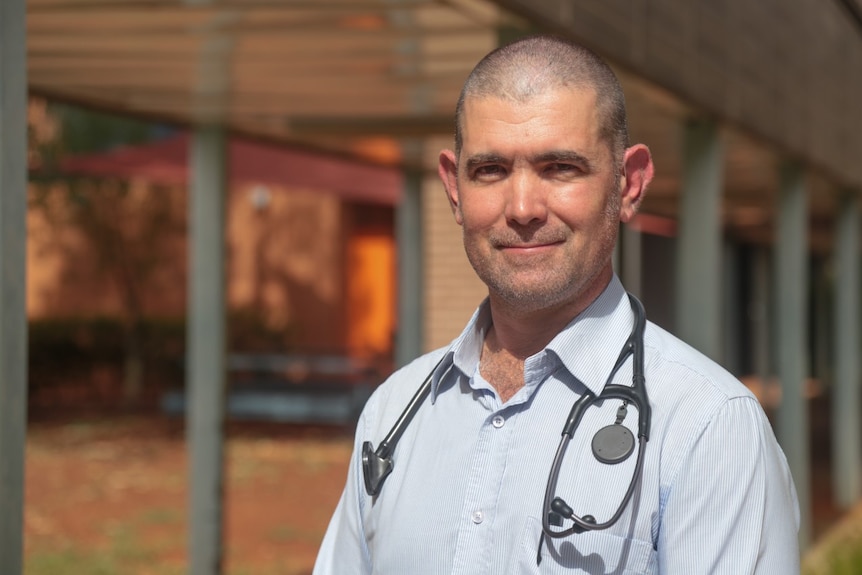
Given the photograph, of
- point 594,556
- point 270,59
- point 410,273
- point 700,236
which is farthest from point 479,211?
point 410,273

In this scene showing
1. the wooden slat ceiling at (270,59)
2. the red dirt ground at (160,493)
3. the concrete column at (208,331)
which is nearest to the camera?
the wooden slat ceiling at (270,59)

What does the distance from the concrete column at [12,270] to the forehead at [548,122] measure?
1.21 metres

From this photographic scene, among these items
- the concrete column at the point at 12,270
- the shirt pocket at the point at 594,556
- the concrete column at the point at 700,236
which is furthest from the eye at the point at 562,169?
the concrete column at the point at 700,236

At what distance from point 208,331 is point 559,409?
5319 millimetres

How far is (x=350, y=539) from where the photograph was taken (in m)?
2.28

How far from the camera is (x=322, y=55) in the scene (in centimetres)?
527

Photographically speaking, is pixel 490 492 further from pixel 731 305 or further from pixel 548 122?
pixel 731 305

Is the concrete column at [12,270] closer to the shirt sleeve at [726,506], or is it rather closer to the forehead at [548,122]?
the forehead at [548,122]

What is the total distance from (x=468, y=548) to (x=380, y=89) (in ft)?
14.6

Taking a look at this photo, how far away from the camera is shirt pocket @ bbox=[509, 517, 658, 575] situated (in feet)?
5.95

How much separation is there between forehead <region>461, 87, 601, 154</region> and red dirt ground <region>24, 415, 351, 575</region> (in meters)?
6.32

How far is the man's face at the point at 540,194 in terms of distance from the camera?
1.97 meters

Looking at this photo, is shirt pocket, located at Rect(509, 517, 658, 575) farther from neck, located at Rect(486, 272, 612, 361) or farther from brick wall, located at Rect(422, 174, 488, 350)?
brick wall, located at Rect(422, 174, 488, 350)

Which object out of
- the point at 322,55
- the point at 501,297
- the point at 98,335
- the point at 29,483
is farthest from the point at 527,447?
the point at 98,335
